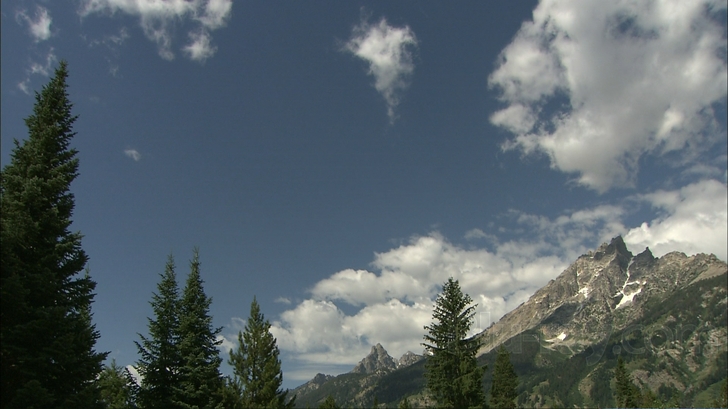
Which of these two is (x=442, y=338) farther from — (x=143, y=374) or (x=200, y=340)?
(x=143, y=374)

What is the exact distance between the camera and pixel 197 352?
3086 cm

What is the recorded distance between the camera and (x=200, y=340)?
1233 inches

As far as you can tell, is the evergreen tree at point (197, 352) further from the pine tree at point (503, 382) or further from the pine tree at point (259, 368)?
the pine tree at point (503, 382)

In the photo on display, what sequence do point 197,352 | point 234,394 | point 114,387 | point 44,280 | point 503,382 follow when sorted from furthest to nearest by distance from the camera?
point 503,382 < point 114,387 < point 197,352 < point 234,394 < point 44,280

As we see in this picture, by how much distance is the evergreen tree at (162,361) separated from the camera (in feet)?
96.7

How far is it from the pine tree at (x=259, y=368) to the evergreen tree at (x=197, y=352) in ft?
10.2

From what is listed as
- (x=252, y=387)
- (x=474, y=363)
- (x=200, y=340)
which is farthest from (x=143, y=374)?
(x=474, y=363)

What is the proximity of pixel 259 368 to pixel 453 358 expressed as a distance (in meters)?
14.8

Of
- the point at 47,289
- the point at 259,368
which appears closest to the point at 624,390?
the point at 259,368

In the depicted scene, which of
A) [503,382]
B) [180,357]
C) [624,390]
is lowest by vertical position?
[624,390]

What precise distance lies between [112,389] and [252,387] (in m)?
21.5

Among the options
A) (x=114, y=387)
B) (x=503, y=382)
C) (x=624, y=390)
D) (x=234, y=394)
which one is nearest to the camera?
(x=234, y=394)

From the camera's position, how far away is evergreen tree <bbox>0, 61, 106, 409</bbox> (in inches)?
634

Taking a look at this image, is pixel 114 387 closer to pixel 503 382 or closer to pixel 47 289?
pixel 47 289
